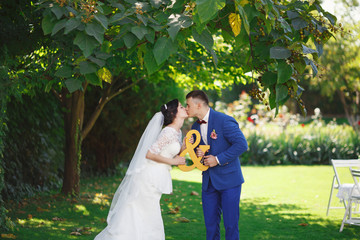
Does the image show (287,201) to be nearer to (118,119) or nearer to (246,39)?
(118,119)

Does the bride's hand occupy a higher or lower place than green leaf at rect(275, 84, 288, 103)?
lower

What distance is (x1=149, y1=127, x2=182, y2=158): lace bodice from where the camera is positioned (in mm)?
4871

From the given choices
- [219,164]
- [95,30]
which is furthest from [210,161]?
[95,30]

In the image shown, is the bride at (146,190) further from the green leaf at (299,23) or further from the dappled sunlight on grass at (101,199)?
the dappled sunlight on grass at (101,199)

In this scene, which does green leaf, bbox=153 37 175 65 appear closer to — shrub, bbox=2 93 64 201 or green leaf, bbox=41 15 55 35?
green leaf, bbox=41 15 55 35

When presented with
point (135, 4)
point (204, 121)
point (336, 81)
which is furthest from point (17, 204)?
point (336, 81)

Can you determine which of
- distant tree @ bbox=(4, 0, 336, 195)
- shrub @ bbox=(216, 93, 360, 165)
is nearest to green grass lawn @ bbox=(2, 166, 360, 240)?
distant tree @ bbox=(4, 0, 336, 195)

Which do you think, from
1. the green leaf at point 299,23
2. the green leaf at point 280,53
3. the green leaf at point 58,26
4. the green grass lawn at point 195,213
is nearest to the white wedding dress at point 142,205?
the green grass lawn at point 195,213

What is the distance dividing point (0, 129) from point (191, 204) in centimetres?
458

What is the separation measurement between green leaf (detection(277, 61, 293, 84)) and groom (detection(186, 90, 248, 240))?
1748 mm

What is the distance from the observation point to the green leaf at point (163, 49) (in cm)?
259

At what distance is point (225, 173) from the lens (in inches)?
185

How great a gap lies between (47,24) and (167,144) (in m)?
2.34

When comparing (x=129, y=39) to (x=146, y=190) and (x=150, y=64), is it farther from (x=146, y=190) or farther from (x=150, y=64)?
(x=146, y=190)
